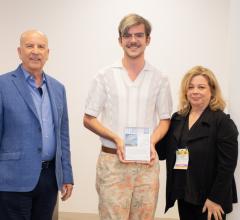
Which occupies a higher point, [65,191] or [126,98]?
[126,98]

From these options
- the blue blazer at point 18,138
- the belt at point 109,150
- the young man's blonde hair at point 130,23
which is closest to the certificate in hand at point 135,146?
the belt at point 109,150

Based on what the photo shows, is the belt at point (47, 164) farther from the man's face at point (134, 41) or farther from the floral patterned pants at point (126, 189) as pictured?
the man's face at point (134, 41)

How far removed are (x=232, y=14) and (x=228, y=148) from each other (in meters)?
0.92

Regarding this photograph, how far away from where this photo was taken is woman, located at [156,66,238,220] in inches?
84.2

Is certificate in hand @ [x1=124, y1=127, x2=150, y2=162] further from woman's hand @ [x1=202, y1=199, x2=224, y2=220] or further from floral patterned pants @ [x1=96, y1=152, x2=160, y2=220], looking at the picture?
woman's hand @ [x1=202, y1=199, x2=224, y2=220]

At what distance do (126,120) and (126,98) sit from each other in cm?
15

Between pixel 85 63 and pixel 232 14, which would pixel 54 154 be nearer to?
pixel 232 14

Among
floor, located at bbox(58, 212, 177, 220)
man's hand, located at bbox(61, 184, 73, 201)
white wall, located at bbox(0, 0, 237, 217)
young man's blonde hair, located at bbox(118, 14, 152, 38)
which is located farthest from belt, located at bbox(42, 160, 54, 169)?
floor, located at bbox(58, 212, 177, 220)

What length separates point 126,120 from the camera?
7.41 ft

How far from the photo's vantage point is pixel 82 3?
163 inches

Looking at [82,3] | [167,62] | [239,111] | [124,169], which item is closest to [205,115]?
[239,111]

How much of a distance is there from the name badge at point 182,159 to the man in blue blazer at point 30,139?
775 millimetres

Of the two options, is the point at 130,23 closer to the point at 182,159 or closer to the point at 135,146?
the point at 135,146

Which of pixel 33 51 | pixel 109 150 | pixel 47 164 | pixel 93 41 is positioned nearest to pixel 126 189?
pixel 109 150
